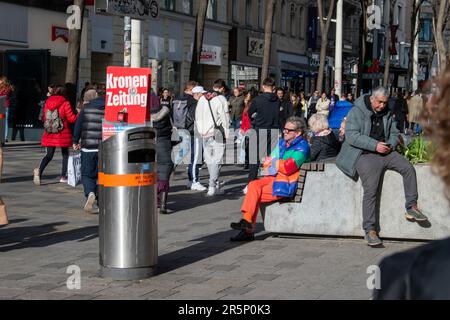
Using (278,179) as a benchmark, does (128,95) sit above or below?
above

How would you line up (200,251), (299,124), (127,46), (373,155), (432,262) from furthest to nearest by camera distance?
(127,46) < (299,124) < (373,155) < (200,251) < (432,262)

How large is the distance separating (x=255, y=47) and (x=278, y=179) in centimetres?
4091

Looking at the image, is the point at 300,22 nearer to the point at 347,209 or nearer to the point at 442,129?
the point at 347,209

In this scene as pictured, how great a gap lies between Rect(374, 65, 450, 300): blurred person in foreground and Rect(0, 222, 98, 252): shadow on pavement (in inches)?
287

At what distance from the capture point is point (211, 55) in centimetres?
4412

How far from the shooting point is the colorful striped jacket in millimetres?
9258

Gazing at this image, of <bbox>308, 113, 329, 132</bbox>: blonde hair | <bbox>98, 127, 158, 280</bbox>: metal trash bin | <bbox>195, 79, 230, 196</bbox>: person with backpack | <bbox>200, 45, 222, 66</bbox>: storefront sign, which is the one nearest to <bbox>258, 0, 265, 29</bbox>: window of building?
<bbox>200, 45, 222, 66</bbox>: storefront sign

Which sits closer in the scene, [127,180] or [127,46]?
[127,180]

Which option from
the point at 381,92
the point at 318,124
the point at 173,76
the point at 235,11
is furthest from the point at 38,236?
the point at 235,11

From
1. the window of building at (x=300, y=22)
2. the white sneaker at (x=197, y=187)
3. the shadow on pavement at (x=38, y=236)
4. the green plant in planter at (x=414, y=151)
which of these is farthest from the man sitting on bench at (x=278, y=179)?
the window of building at (x=300, y=22)

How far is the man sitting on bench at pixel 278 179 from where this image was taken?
9.24 meters

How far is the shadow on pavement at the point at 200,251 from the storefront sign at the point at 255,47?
39.6 meters
